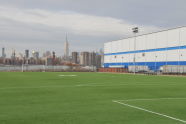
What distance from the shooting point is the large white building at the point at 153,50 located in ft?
286

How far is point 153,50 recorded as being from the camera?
331 ft

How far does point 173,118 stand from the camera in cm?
1063

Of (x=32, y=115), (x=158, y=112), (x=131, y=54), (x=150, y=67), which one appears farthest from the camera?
(x=131, y=54)

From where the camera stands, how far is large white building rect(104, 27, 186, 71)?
286 ft

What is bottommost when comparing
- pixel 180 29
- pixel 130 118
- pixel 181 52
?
pixel 130 118

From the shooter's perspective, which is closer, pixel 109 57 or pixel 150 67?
pixel 150 67

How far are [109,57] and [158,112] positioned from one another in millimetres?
125052

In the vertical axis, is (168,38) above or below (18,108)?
above

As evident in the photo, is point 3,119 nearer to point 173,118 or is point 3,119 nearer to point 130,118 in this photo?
point 130,118

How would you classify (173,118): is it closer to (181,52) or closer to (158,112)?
(158,112)

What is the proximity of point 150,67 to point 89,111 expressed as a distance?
301ft

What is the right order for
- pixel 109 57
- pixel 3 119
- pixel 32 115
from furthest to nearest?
1. pixel 109 57
2. pixel 32 115
3. pixel 3 119

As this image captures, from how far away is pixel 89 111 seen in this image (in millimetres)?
12164

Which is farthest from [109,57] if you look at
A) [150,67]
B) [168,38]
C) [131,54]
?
[168,38]
